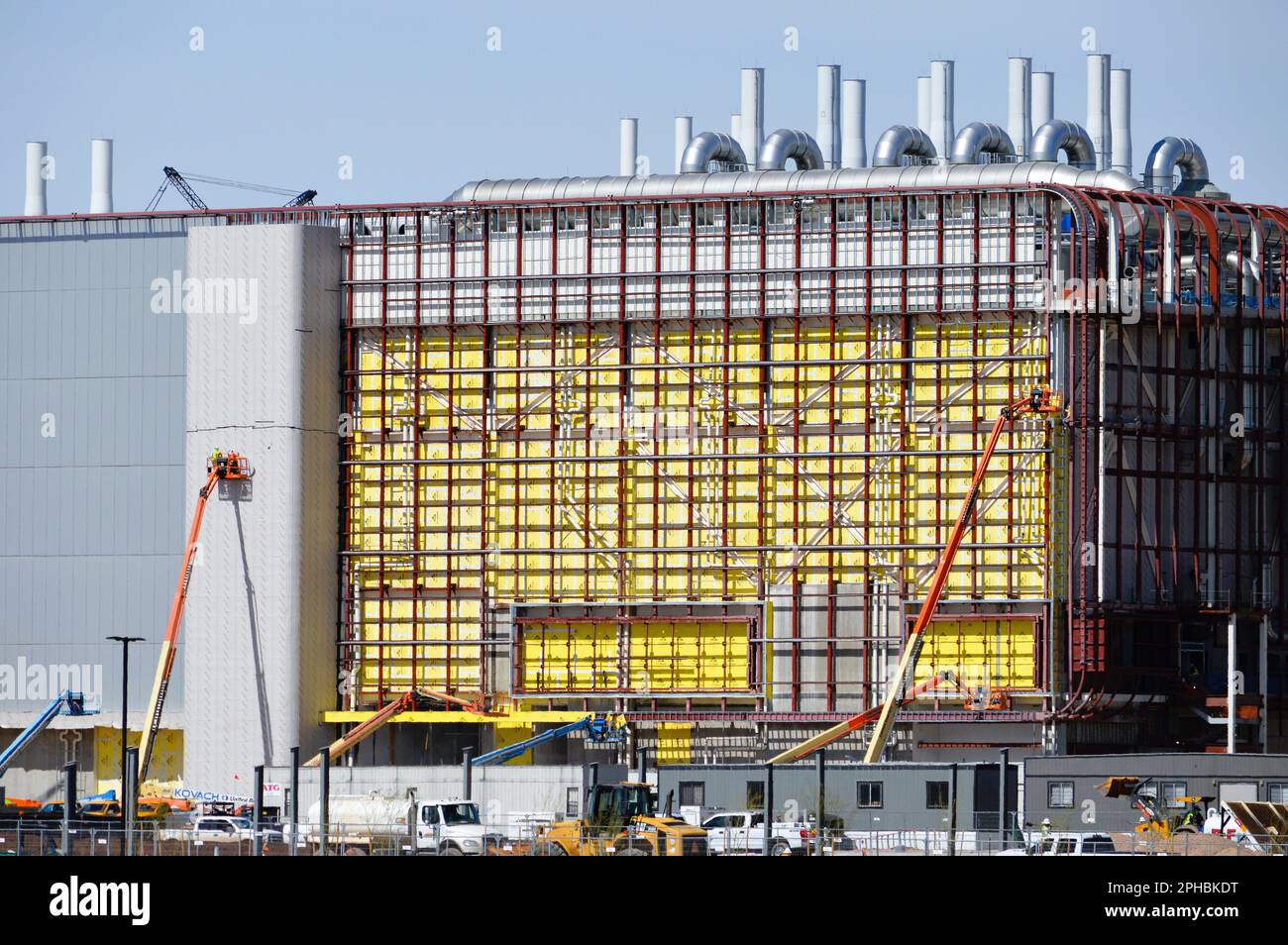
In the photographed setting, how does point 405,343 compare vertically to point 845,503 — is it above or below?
above

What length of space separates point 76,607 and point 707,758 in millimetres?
29158

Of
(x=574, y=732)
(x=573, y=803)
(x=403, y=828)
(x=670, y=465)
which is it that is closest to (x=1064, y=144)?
(x=670, y=465)

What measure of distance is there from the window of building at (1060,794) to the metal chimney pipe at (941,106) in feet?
142

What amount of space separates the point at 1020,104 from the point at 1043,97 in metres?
2.63

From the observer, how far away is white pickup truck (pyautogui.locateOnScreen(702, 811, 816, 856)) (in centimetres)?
6625

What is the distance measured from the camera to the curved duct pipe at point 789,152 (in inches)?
4840

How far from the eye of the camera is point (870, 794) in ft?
289

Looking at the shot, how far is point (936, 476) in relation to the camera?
10556cm

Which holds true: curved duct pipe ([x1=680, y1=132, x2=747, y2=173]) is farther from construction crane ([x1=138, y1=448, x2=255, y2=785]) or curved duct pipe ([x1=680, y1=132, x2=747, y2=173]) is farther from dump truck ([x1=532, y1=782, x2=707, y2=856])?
dump truck ([x1=532, y1=782, x2=707, y2=856])

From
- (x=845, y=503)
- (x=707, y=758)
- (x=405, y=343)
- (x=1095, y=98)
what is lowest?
(x=707, y=758)
